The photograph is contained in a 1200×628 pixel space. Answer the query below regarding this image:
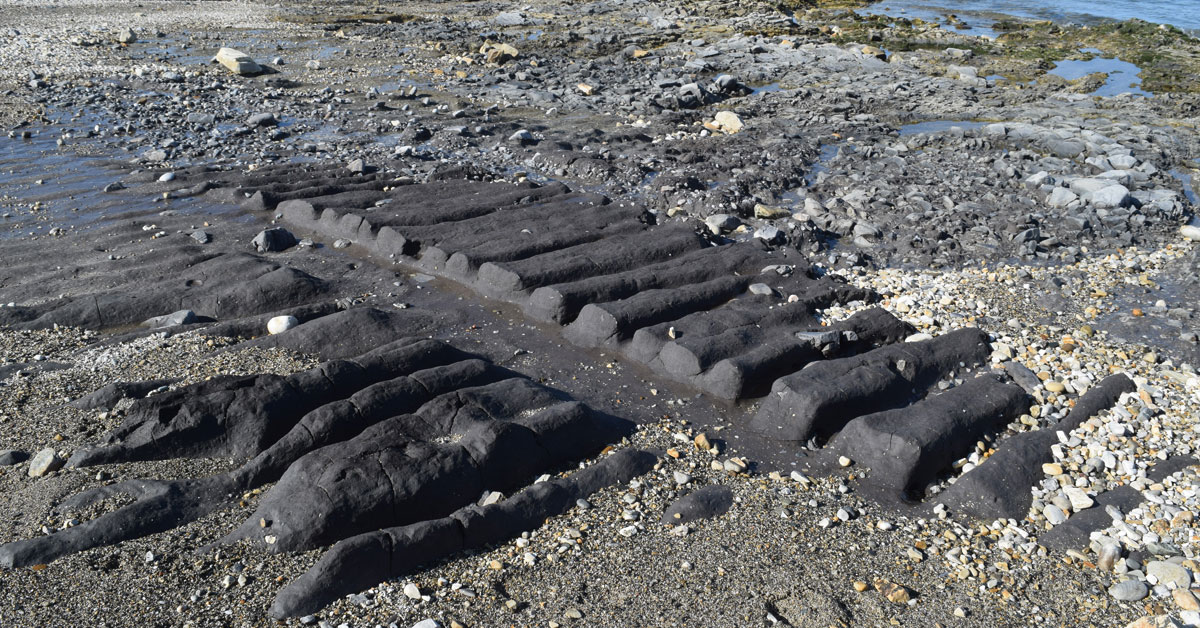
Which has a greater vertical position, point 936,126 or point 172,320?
point 172,320

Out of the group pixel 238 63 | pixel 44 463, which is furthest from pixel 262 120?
pixel 44 463

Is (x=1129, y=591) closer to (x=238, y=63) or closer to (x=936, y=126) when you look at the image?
(x=936, y=126)

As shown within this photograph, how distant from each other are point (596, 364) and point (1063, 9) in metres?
35.3

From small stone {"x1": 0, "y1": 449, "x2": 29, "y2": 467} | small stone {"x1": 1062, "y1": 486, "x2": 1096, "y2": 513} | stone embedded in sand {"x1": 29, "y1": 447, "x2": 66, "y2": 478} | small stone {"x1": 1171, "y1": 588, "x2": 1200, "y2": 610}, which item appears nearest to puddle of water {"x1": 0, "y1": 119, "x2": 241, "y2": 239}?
small stone {"x1": 0, "y1": 449, "x2": 29, "y2": 467}

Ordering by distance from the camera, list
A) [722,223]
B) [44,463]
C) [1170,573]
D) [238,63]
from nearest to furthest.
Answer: [1170,573] < [44,463] < [722,223] < [238,63]

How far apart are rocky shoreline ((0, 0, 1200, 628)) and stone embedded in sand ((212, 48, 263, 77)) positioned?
12.8ft

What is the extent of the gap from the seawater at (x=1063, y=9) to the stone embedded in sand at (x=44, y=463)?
32.8 meters

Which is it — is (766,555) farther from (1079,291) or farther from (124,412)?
(1079,291)

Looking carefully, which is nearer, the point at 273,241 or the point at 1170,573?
the point at 1170,573

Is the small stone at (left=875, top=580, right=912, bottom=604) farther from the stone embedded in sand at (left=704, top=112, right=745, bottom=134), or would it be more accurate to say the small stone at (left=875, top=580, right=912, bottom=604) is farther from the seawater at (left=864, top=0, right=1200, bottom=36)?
the seawater at (left=864, top=0, right=1200, bottom=36)

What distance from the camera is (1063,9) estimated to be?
1357 inches

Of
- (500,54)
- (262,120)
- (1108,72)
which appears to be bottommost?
(1108,72)

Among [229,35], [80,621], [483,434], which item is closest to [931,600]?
[483,434]

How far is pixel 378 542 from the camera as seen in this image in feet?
16.3
